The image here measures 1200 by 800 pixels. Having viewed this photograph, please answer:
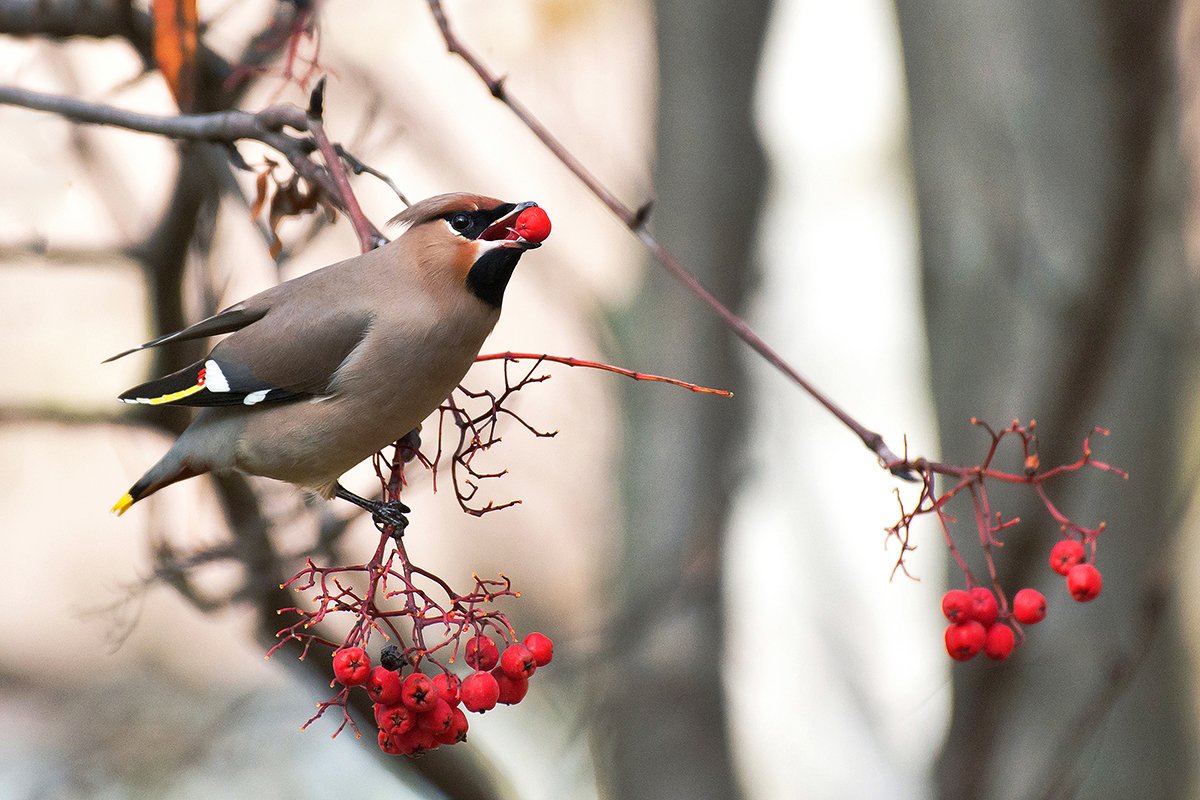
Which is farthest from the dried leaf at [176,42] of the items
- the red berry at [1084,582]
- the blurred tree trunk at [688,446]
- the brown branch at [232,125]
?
the blurred tree trunk at [688,446]

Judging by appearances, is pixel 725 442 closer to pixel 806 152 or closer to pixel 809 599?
pixel 809 599

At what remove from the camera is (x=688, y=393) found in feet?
13.7

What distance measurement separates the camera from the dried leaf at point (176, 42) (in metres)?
2.38

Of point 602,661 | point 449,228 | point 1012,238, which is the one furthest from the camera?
point 602,661

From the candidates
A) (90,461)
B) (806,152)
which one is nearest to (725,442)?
(806,152)

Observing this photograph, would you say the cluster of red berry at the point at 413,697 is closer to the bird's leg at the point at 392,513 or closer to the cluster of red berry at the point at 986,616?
the bird's leg at the point at 392,513

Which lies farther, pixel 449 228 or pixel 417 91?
pixel 417 91

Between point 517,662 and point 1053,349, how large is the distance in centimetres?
203

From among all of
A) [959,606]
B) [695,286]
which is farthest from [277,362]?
[959,606]

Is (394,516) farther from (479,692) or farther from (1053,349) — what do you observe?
(1053,349)

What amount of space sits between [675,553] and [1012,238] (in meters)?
1.39

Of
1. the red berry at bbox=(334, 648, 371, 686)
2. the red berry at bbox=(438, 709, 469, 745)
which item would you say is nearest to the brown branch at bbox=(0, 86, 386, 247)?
the red berry at bbox=(334, 648, 371, 686)

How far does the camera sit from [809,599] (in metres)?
5.12

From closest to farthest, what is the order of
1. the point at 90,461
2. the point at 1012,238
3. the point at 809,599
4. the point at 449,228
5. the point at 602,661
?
the point at 449,228
the point at 1012,238
the point at 602,661
the point at 809,599
the point at 90,461
